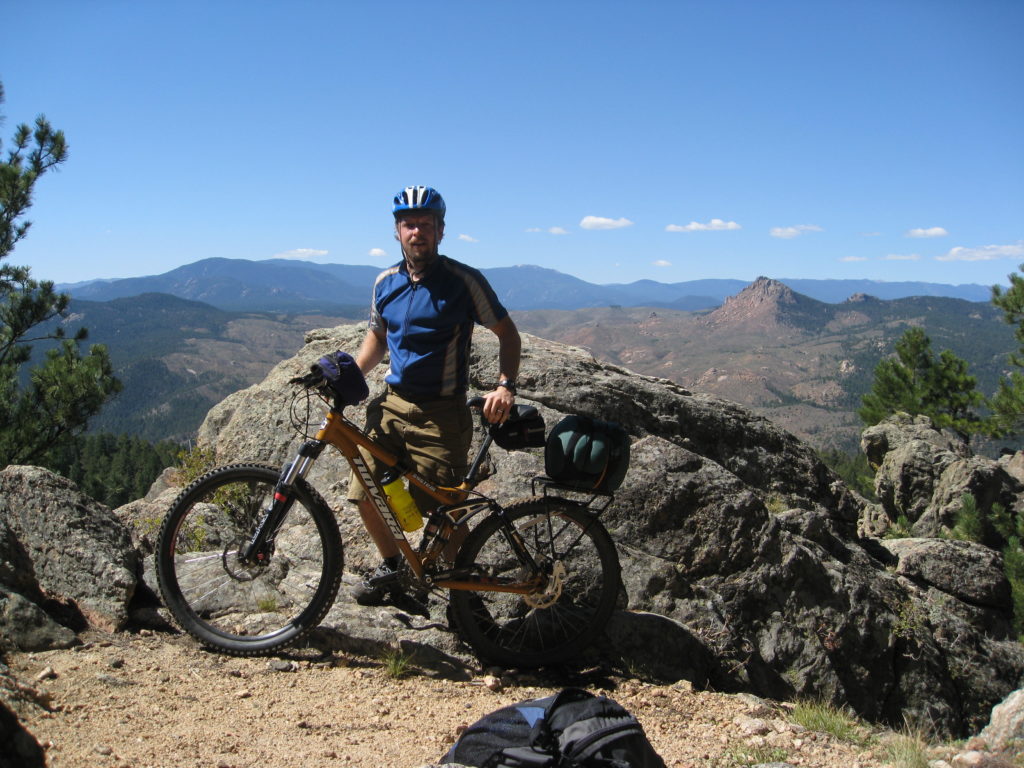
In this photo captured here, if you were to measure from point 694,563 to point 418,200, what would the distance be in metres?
3.97

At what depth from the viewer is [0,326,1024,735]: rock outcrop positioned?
5.45 metres

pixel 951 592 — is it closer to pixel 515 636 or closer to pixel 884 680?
pixel 884 680

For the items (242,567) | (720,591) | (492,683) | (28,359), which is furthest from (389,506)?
(28,359)

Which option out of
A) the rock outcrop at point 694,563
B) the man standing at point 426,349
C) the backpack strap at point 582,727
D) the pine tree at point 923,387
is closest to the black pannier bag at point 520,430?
the man standing at point 426,349

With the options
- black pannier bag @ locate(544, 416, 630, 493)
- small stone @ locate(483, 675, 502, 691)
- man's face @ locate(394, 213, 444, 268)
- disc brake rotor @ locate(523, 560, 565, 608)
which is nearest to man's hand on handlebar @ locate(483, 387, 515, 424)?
black pannier bag @ locate(544, 416, 630, 493)

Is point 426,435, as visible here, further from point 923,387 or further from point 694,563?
point 923,387

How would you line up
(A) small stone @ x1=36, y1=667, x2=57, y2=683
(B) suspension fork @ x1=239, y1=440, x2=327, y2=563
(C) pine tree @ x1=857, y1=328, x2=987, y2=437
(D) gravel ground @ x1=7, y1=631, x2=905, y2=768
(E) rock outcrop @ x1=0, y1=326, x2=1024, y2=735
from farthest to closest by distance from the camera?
(C) pine tree @ x1=857, y1=328, x2=987, y2=437
(E) rock outcrop @ x1=0, y1=326, x2=1024, y2=735
(B) suspension fork @ x1=239, y1=440, x2=327, y2=563
(A) small stone @ x1=36, y1=667, x2=57, y2=683
(D) gravel ground @ x1=7, y1=631, x2=905, y2=768

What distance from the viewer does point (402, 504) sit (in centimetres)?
505

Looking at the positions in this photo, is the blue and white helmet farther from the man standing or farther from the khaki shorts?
the khaki shorts

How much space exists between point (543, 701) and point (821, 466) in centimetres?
705

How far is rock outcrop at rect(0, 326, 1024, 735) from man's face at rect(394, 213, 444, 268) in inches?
56.1

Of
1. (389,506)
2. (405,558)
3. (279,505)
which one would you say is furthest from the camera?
(405,558)

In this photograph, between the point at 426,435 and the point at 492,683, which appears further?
the point at 426,435

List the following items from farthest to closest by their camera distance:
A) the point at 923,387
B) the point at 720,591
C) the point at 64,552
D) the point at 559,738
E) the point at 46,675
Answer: the point at 923,387 < the point at 720,591 < the point at 64,552 < the point at 46,675 < the point at 559,738
